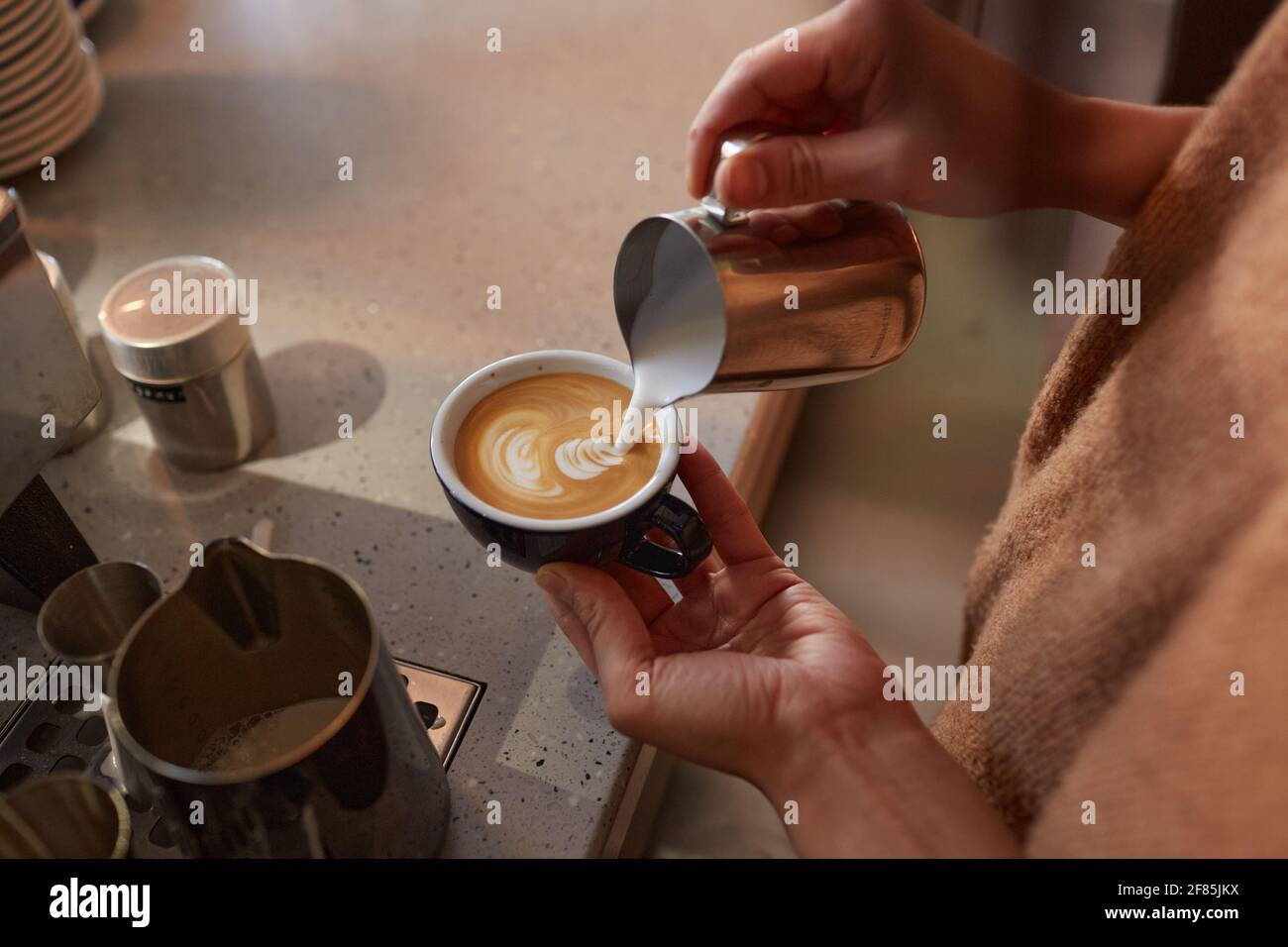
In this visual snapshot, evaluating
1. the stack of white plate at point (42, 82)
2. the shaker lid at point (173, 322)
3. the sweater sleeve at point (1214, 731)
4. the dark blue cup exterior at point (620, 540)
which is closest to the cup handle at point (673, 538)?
the dark blue cup exterior at point (620, 540)

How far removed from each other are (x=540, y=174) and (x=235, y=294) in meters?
0.44

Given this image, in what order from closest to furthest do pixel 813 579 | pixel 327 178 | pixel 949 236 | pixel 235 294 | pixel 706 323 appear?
1. pixel 706 323
2. pixel 235 294
3. pixel 813 579
4. pixel 327 178
5. pixel 949 236

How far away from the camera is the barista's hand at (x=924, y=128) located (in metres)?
0.64

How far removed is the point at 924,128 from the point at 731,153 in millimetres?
137

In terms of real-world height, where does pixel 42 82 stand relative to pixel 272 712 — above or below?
above

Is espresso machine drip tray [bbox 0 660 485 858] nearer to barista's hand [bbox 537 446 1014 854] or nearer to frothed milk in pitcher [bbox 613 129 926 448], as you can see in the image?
barista's hand [bbox 537 446 1014 854]

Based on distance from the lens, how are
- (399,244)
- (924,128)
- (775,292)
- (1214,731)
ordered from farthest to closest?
(399,244) < (924,128) < (775,292) < (1214,731)

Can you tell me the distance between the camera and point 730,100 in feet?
2.31

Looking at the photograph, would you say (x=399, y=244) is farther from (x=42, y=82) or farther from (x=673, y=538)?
(x=673, y=538)

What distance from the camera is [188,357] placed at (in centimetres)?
76

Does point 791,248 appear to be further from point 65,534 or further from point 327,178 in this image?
point 327,178

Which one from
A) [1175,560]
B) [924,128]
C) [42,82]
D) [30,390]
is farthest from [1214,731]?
[42,82]
